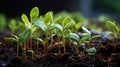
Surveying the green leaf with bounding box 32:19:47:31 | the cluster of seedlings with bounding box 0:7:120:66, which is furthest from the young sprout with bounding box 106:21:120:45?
the green leaf with bounding box 32:19:47:31

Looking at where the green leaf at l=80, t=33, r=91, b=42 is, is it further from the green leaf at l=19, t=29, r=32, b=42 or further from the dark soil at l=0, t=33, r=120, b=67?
the green leaf at l=19, t=29, r=32, b=42

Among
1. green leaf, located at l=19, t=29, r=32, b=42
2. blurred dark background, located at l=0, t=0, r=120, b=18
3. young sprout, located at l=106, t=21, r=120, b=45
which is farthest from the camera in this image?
blurred dark background, located at l=0, t=0, r=120, b=18

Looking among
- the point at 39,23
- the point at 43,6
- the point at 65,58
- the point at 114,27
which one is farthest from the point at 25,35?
the point at 43,6

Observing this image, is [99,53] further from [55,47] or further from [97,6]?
[97,6]

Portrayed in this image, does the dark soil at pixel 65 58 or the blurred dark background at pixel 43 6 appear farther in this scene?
the blurred dark background at pixel 43 6

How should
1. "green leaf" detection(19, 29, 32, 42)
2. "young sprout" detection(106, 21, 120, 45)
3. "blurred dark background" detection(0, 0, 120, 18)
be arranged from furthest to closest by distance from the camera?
"blurred dark background" detection(0, 0, 120, 18) → "young sprout" detection(106, 21, 120, 45) → "green leaf" detection(19, 29, 32, 42)

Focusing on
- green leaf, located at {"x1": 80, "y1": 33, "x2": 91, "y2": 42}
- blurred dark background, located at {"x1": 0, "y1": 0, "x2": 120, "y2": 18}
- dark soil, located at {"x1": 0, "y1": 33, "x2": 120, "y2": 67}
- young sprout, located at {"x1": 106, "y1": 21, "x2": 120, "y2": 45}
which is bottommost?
dark soil, located at {"x1": 0, "y1": 33, "x2": 120, "y2": 67}

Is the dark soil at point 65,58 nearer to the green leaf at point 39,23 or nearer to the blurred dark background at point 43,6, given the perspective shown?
the green leaf at point 39,23

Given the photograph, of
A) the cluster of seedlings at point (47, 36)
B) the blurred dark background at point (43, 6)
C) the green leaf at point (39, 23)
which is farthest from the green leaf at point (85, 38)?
the blurred dark background at point (43, 6)

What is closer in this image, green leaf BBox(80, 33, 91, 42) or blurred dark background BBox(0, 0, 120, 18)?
green leaf BBox(80, 33, 91, 42)

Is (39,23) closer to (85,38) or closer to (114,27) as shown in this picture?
(85,38)

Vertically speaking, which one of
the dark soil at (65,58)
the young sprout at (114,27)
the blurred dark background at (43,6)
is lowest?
the dark soil at (65,58)
